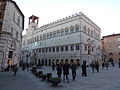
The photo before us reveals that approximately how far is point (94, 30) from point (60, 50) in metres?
15.3

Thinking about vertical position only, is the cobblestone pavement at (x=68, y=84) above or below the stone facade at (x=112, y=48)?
below

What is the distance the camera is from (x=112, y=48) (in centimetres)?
5391

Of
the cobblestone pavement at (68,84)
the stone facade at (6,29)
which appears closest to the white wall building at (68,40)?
the stone facade at (6,29)

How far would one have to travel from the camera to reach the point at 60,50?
41.0 metres

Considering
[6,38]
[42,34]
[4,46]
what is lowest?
[4,46]

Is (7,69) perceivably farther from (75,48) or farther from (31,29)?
(31,29)

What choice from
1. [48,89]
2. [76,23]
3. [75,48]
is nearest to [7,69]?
[48,89]

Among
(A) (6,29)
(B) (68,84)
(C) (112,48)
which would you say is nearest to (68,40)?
(A) (6,29)

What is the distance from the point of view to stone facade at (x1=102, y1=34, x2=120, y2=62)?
2044 inches

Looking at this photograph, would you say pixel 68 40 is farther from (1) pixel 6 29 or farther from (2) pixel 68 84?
(2) pixel 68 84

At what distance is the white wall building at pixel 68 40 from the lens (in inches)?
1443

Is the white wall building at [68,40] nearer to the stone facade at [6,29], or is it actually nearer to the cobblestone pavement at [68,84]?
the stone facade at [6,29]

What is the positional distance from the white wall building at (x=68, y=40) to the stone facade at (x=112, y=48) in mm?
10617

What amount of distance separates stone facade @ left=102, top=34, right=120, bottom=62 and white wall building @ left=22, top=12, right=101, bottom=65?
10.6 meters
